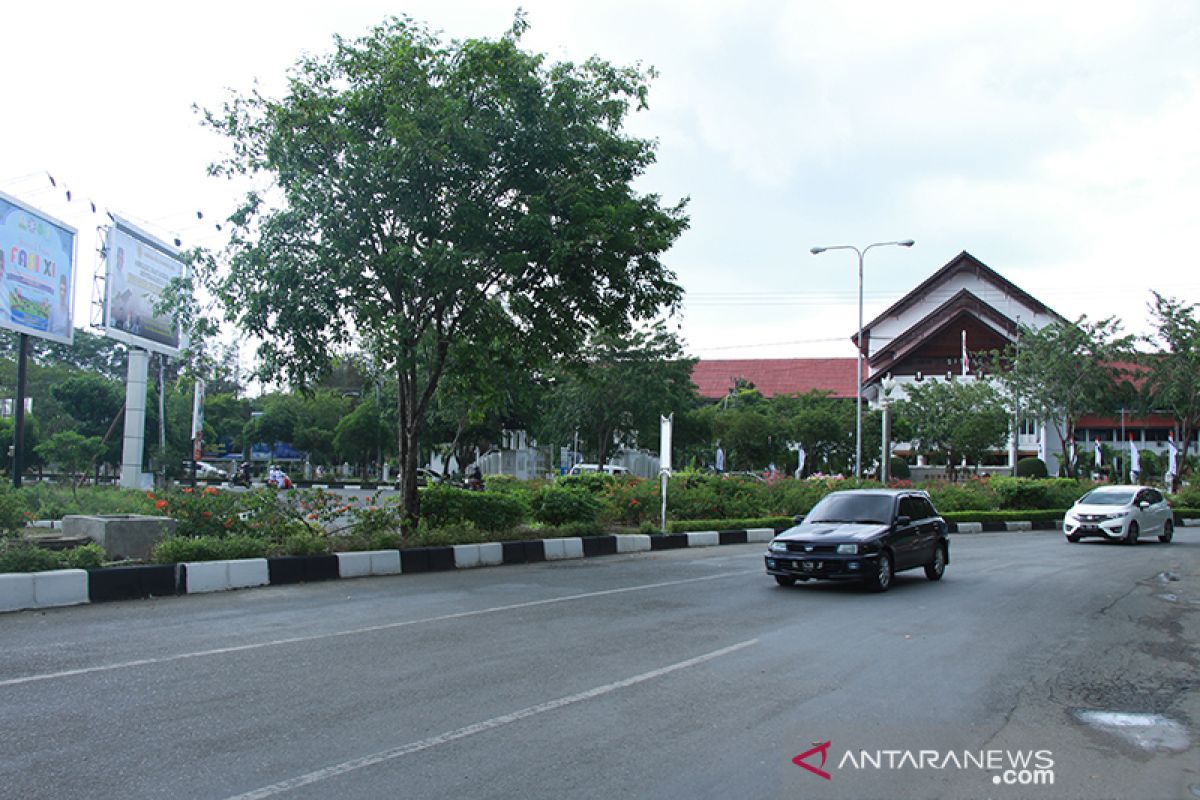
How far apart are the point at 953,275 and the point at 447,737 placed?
224 feet

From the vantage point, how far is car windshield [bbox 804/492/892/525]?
40.9ft

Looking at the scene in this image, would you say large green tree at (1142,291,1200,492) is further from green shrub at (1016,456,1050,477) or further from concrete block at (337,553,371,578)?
concrete block at (337,553,371,578)

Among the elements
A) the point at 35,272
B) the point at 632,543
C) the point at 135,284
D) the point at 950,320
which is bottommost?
the point at 632,543

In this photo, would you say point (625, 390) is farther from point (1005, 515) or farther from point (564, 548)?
point (564, 548)

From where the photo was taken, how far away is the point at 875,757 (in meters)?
5.09

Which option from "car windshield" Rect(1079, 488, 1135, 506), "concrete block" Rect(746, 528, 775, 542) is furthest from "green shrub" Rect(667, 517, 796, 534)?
"car windshield" Rect(1079, 488, 1135, 506)

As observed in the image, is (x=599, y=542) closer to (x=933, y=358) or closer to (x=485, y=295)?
(x=485, y=295)

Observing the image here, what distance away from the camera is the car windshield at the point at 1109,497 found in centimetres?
2358

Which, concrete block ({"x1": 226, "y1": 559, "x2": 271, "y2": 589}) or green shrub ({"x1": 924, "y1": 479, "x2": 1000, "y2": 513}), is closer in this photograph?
concrete block ({"x1": 226, "y1": 559, "x2": 271, "y2": 589})

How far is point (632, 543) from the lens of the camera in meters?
18.5

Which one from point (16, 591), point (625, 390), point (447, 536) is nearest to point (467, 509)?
point (447, 536)

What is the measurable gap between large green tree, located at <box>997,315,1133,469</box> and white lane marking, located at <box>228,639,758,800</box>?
36745 mm

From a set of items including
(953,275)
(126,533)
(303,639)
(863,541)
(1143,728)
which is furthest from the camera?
(953,275)

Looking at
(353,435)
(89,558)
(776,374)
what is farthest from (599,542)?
(776,374)
